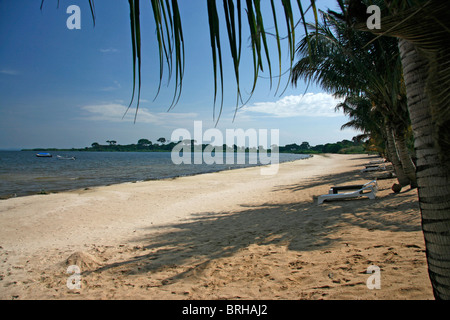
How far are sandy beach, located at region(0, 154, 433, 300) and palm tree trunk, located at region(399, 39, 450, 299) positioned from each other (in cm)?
102

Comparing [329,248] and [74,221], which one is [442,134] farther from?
[74,221]

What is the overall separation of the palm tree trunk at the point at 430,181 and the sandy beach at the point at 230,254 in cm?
102

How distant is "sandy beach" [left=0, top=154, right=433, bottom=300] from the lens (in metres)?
3.14

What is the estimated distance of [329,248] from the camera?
4176 millimetres

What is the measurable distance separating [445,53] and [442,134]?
52 cm

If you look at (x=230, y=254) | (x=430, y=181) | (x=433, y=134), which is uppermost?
(x=433, y=134)

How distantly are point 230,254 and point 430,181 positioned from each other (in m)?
3.28

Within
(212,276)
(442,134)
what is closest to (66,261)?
(212,276)

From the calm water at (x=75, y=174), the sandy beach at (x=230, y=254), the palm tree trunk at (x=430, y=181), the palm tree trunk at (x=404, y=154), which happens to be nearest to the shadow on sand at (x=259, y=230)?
the sandy beach at (x=230, y=254)

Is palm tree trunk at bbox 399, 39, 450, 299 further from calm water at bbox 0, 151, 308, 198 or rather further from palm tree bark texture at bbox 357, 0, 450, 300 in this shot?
calm water at bbox 0, 151, 308, 198

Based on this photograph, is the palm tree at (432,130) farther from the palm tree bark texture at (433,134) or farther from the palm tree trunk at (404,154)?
the palm tree trunk at (404,154)

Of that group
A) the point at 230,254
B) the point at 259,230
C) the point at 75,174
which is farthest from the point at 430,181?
the point at 75,174

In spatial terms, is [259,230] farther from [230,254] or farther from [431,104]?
[431,104]

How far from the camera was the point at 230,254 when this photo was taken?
175 inches
